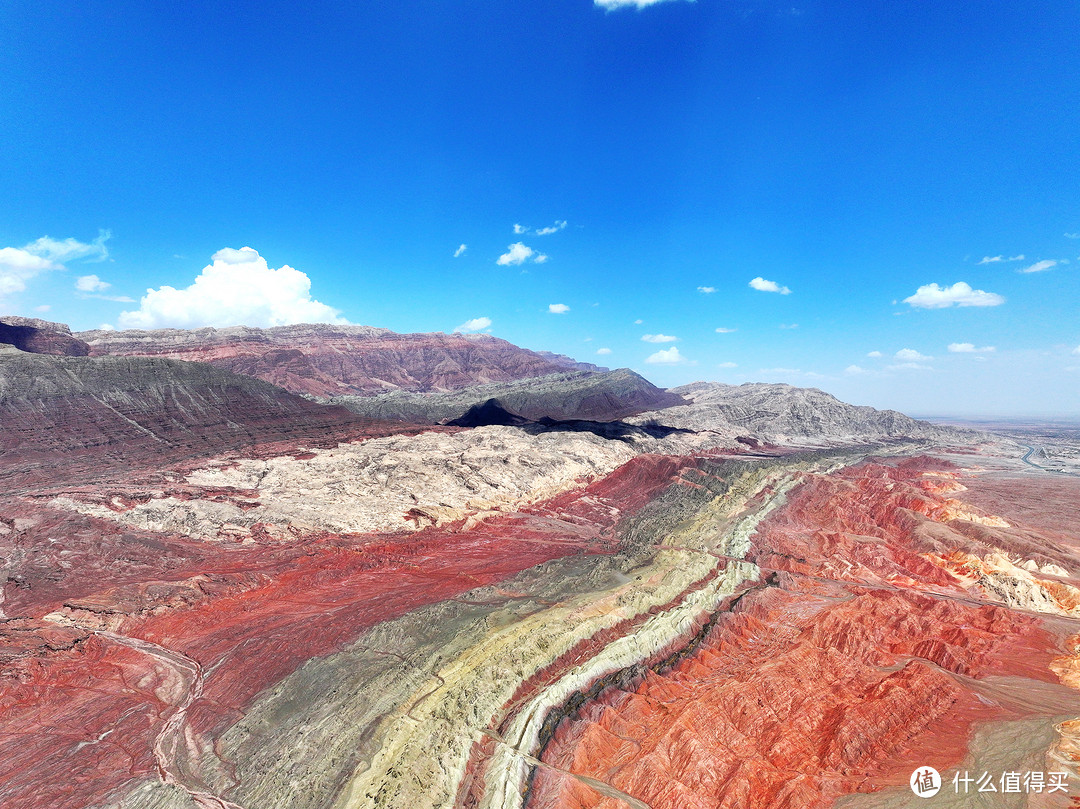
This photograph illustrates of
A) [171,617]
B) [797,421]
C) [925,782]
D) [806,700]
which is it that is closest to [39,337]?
[171,617]

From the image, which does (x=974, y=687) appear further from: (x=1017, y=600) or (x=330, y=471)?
(x=330, y=471)

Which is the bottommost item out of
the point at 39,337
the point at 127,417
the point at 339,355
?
the point at 127,417

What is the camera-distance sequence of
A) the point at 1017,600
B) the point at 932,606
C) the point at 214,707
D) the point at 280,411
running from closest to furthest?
the point at 214,707, the point at 932,606, the point at 1017,600, the point at 280,411

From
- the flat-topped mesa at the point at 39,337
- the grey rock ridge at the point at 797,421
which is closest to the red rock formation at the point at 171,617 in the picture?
the grey rock ridge at the point at 797,421

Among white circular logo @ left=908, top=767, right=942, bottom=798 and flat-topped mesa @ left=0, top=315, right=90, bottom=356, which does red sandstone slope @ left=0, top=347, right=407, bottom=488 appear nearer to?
flat-topped mesa @ left=0, top=315, right=90, bottom=356

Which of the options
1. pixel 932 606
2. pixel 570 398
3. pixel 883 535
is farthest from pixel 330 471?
pixel 570 398

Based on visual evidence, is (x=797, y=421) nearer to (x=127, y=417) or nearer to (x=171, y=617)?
(x=171, y=617)
